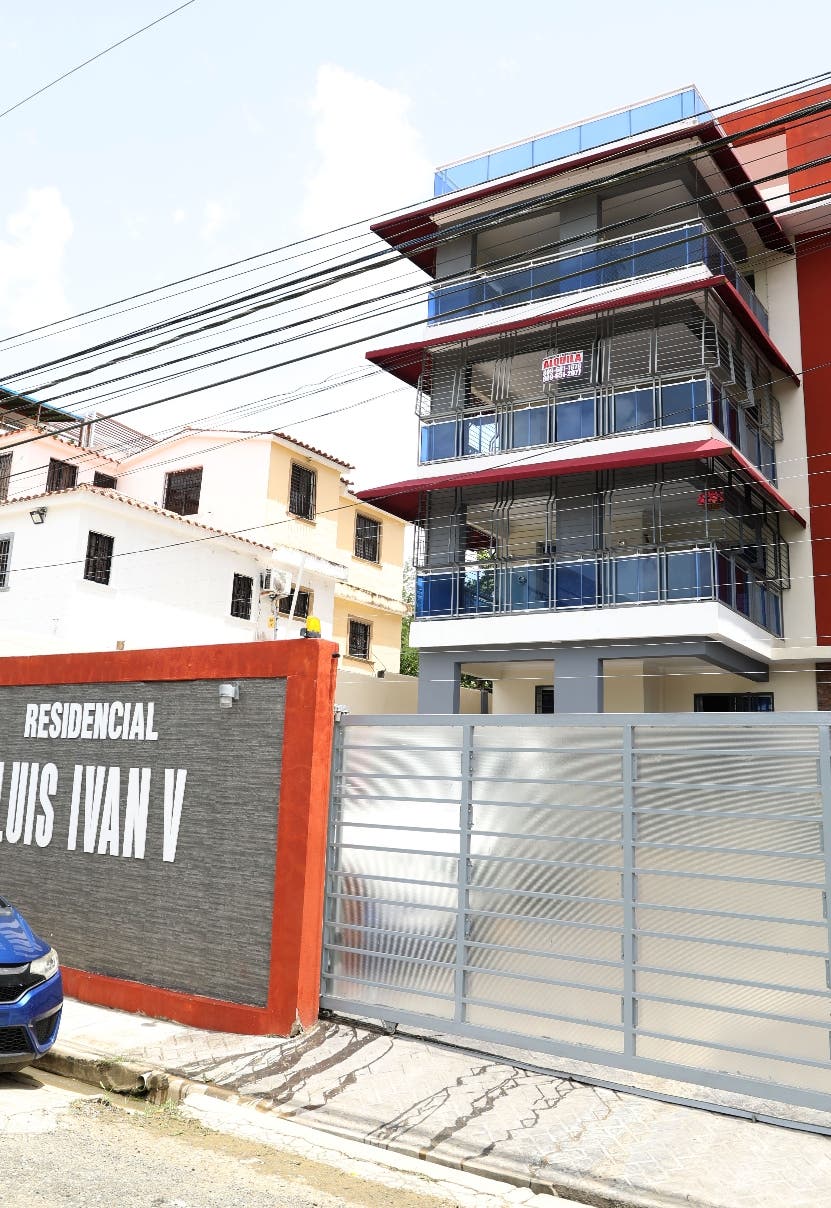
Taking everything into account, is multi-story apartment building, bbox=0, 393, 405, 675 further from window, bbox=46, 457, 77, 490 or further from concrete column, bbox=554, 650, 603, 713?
concrete column, bbox=554, 650, 603, 713

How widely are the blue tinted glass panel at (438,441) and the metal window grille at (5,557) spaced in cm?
Result: 1070

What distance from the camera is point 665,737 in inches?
248

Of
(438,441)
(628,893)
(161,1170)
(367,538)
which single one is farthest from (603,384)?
(161,1170)

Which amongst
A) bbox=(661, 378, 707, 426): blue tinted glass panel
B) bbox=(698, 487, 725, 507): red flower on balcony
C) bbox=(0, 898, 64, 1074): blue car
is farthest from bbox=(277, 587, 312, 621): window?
bbox=(0, 898, 64, 1074): blue car

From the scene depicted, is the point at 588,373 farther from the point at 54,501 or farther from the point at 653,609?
the point at 54,501

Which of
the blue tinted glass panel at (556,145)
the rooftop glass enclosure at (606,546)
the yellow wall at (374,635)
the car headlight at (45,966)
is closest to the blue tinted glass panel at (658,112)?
the blue tinted glass panel at (556,145)

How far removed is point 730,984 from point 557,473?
44.4 ft

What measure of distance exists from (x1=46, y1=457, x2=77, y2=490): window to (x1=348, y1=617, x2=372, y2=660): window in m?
9.52

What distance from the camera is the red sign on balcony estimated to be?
1878cm

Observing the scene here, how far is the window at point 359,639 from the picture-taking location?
30891 mm

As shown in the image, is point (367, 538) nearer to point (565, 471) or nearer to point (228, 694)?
point (565, 471)

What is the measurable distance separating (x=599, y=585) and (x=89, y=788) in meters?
11.1

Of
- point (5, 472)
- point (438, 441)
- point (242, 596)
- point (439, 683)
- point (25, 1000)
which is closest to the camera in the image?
point (25, 1000)

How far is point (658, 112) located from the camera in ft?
60.9
